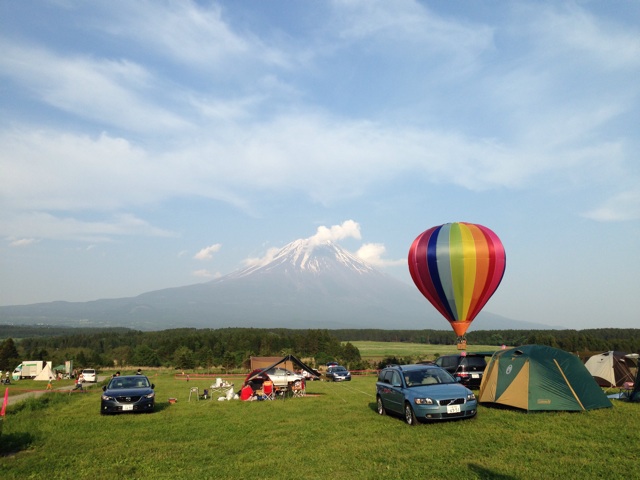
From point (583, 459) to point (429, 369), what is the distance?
613cm

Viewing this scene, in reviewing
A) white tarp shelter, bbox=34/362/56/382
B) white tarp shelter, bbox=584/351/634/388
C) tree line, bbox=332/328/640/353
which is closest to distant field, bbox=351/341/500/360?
tree line, bbox=332/328/640/353

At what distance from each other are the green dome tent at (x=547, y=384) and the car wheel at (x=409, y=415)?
3530 millimetres

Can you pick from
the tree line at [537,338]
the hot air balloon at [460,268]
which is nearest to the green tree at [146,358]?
the tree line at [537,338]

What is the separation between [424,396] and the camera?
12773mm

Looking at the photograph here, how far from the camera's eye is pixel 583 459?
879 cm

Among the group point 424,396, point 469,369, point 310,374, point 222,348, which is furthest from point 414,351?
point 424,396

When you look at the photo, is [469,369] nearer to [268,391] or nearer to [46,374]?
[268,391]

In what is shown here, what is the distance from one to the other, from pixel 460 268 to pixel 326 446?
1982 centimetres

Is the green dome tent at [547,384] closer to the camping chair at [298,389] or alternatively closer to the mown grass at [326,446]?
the mown grass at [326,446]

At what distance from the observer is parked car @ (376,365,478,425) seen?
12.6 metres

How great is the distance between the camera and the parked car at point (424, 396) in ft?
41.3

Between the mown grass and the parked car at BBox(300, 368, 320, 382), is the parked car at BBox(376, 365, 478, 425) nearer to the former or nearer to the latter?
the mown grass

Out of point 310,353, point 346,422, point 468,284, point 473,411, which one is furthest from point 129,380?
point 310,353

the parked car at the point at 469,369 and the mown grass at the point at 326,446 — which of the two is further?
the parked car at the point at 469,369
